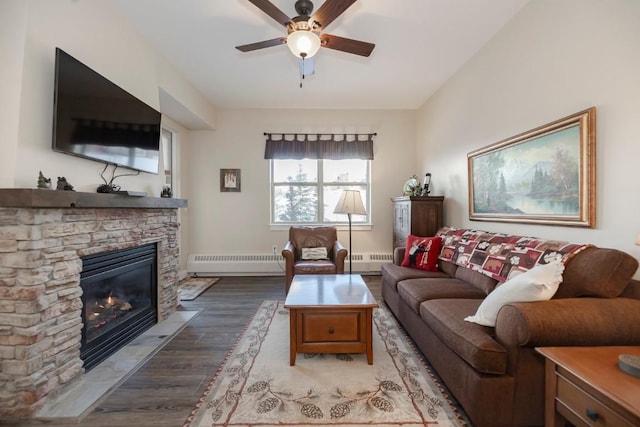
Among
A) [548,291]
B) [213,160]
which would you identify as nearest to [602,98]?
[548,291]

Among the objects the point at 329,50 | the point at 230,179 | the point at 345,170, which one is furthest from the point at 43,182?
the point at 345,170

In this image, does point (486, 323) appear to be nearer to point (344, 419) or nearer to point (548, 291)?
point (548, 291)

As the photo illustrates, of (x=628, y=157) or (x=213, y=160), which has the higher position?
(x=213, y=160)

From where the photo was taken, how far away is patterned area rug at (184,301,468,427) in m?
1.57

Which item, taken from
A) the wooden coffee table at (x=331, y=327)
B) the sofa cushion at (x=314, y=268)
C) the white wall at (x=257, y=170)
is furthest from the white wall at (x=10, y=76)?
the white wall at (x=257, y=170)

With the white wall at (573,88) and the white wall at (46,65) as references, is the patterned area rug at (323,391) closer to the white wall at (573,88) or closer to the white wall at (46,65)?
the white wall at (573,88)

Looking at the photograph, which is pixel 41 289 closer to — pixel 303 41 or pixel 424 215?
pixel 303 41

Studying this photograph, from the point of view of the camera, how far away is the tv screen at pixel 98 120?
5.92ft

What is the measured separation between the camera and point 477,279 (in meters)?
2.48

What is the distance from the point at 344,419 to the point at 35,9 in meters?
3.08

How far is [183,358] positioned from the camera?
2.21 m

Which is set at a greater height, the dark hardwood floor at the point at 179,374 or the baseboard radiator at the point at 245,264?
the baseboard radiator at the point at 245,264

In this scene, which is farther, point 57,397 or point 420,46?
point 420,46

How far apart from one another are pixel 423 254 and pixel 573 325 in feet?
5.92
